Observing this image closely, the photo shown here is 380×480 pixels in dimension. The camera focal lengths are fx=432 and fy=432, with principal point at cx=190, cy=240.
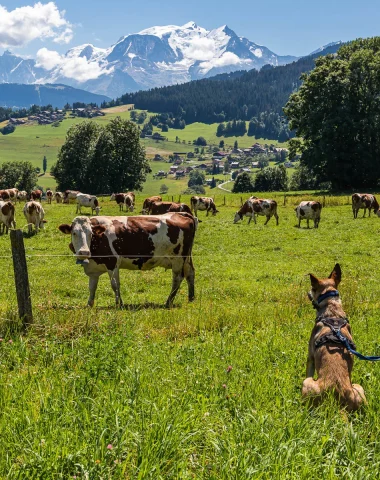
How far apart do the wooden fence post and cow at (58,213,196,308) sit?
154 inches

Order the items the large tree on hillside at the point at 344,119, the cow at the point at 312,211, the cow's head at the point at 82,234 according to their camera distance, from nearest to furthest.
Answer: the cow's head at the point at 82,234, the cow at the point at 312,211, the large tree on hillside at the point at 344,119

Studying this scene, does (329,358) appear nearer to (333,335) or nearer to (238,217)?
(333,335)

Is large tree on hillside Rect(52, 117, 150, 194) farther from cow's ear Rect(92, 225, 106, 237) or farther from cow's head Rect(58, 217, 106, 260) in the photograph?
Answer: cow's head Rect(58, 217, 106, 260)

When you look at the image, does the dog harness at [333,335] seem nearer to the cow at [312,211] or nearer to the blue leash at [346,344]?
the blue leash at [346,344]

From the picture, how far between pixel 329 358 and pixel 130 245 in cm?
814

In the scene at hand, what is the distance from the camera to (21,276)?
7.51 metres

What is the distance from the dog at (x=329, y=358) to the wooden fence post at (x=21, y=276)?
15.7ft

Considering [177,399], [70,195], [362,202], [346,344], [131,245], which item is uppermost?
[70,195]

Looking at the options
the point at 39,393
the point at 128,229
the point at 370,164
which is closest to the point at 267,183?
the point at 370,164

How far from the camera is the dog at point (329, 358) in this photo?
4.84 metres

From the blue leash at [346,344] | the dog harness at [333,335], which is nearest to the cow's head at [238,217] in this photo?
the dog harness at [333,335]

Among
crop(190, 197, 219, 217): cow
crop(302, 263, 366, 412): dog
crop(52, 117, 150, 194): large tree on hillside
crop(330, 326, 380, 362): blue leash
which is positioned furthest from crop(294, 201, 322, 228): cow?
crop(52, 117, 150, 194): large tree on hillside

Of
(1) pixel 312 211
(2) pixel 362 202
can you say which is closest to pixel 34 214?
(1) pixel 312 211

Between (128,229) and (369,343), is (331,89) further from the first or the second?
(369,343)
